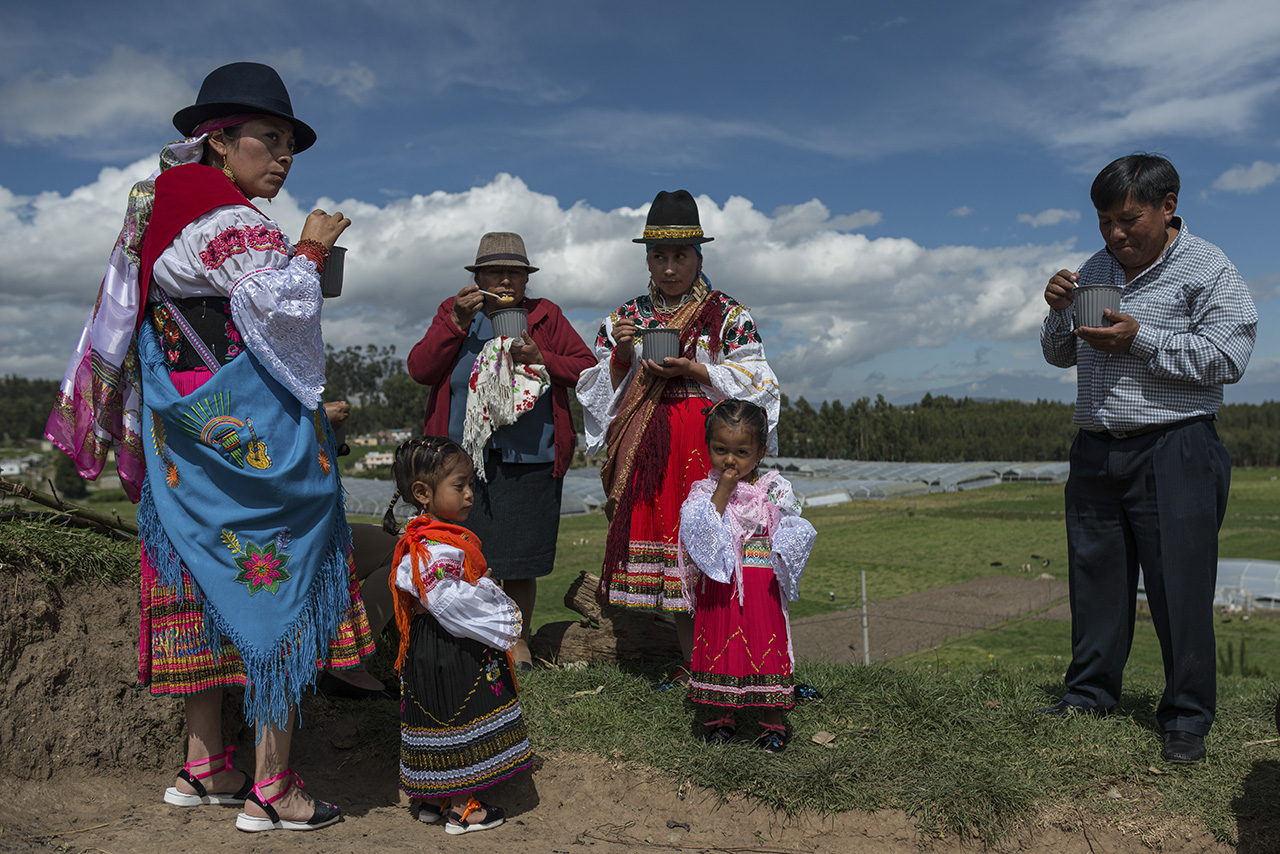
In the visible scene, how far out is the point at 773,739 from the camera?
3.52 meters

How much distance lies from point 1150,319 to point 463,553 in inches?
107

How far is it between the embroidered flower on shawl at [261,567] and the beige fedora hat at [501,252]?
6.18ft

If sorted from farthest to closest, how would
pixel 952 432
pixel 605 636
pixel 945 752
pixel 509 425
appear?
pixel 952 432, pixel 605 636, pixel 509 425, pixel 945 752

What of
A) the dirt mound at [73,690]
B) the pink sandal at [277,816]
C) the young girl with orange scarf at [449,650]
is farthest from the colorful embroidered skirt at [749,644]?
the dirt mound at [73,690]

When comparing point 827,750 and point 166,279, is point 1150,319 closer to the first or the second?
point 827,750

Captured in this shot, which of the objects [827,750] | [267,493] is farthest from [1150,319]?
[267,493]

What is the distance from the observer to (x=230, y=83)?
9.29ft

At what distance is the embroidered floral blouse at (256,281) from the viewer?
105 inches

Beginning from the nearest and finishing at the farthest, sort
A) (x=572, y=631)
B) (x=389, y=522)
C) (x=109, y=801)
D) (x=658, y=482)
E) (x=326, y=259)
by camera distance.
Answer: (x=326, y=259)
(x=109, y=801)
(x=389, y=522)
(x=658, y=482)
(x=572, y=631)

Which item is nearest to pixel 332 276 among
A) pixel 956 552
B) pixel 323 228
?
pixel 323 228

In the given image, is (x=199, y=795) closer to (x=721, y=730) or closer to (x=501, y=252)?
(x=721, y=730)

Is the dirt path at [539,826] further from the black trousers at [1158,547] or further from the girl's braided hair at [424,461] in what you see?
the girl's braided hair at [424,461]

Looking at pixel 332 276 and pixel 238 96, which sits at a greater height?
pixel 238 96

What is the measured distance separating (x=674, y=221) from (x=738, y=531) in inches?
57.8
